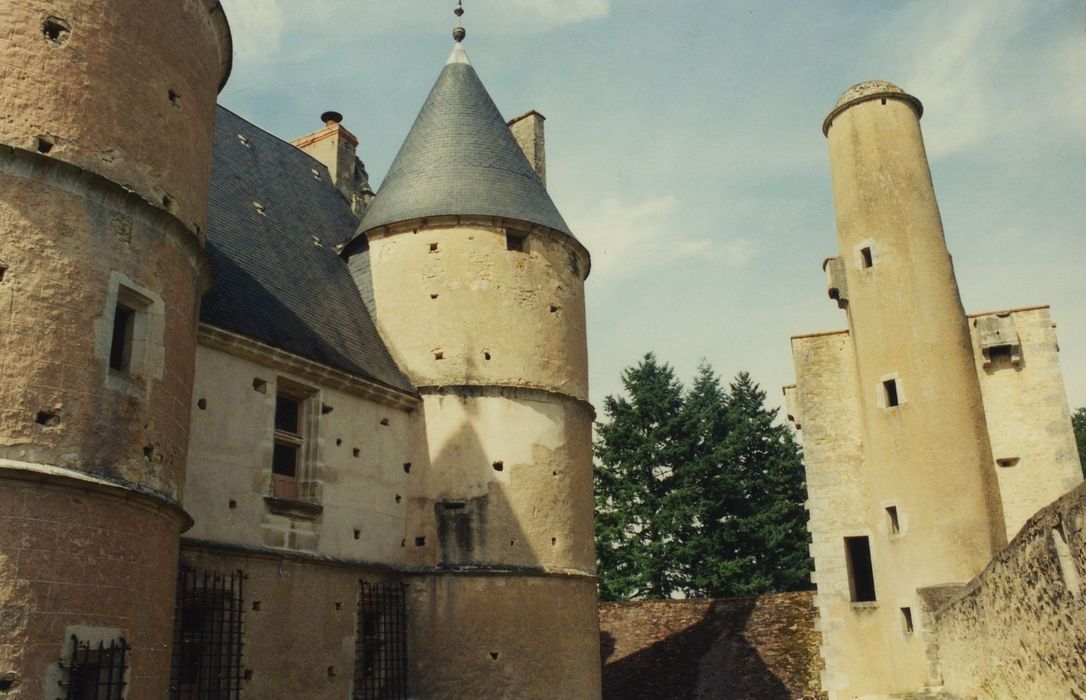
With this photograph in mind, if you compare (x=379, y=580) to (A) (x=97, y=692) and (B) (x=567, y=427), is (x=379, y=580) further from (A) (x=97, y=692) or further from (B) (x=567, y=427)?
Result: (A) (x=97, y=692)

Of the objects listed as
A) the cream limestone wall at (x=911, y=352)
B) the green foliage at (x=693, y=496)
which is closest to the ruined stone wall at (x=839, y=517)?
the cream limestone wall at (x=911, y=352)

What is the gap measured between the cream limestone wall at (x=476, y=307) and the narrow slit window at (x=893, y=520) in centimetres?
491

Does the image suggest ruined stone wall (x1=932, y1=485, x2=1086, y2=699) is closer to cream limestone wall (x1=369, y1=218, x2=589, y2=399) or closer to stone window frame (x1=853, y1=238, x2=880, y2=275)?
cream limestone wall (x1=369, y1=218, x2=589, y2=399)

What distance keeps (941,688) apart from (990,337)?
19.4ft

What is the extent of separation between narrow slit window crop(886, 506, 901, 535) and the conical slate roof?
21.4 ft

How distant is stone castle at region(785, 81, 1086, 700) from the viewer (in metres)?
14.0

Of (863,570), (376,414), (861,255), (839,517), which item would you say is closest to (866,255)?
(861,255)

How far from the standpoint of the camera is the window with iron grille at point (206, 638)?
954 centimetres

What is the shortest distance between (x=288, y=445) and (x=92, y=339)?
4530 mm

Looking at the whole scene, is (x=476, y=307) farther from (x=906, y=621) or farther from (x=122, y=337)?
(x=906, y=621)

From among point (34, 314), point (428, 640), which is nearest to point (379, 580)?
point (428, 640)

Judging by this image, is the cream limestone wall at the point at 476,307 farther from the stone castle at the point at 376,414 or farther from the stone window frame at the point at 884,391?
the stone window frame at the point at 884,391

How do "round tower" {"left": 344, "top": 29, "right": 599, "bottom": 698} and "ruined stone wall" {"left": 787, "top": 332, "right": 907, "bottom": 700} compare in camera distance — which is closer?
"round tower" {"left": 344, "top": 29, "right": 599, "bottom": 698}

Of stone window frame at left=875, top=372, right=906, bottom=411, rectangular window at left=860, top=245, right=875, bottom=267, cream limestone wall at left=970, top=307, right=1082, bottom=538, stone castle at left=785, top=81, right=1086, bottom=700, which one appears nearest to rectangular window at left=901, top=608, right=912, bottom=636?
stone castle at left=785, top=81, right=1086, bottom=700
